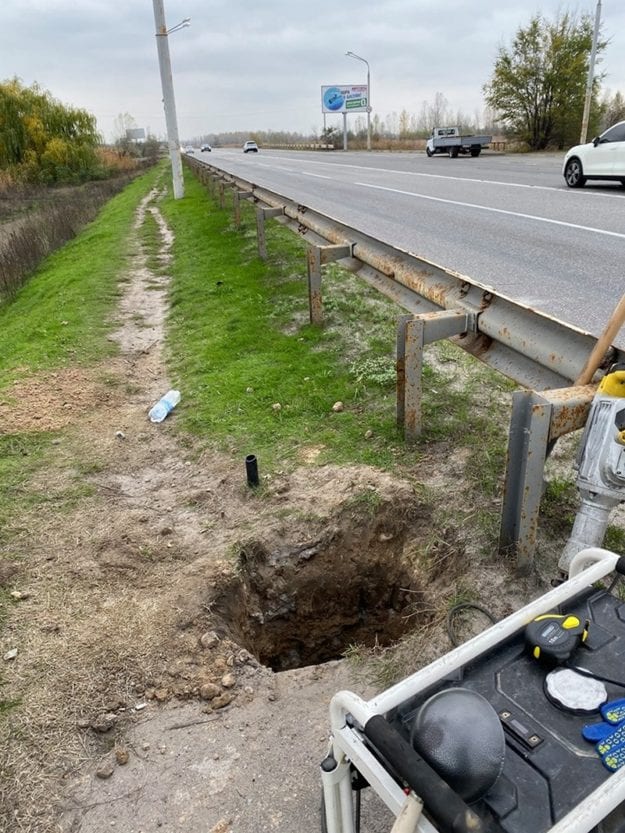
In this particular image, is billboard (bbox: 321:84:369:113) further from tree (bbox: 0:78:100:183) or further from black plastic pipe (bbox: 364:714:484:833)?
black plastic pipe (bbox: 364:714:484:833)

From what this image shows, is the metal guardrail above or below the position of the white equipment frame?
above

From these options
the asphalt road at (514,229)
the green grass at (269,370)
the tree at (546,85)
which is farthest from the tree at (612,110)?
the green grass at (269,370)

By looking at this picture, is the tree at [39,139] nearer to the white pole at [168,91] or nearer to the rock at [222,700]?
the white pole at [168,91]

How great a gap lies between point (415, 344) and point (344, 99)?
249ft

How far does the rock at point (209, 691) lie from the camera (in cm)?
263

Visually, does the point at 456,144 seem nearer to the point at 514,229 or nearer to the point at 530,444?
the point at 514,229

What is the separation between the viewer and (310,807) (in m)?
2.16

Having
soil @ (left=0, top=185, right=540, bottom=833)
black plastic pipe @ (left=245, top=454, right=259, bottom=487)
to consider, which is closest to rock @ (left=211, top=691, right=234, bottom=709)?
soil @ (left=0, top=185, right=540, bottom=833)

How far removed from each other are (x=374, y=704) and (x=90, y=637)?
74.1 inches

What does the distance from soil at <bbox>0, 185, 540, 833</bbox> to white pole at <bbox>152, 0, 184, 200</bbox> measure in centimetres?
2030

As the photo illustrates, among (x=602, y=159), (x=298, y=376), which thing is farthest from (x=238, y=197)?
(x=602, y=159)

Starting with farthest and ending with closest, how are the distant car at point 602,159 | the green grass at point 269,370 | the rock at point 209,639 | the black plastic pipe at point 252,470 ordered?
1. the distant car at point 602,159
2. the green grass at point 269,370
3. the black plastic pipe at point 252,470
4. the rock at point 209,639

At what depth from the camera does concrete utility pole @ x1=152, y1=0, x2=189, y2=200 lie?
21.8 meters

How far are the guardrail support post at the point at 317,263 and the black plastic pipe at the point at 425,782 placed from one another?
4.82m
